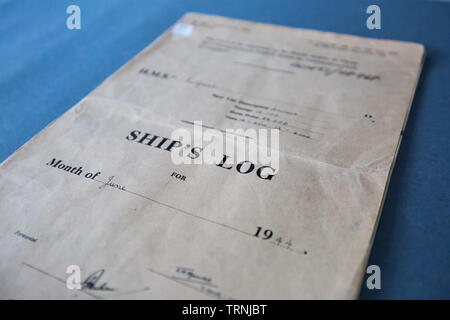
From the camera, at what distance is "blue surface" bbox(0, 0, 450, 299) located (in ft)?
1.13

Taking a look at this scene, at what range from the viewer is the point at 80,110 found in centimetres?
50

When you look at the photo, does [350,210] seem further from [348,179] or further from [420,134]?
[420,134]

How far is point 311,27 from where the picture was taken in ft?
2.20

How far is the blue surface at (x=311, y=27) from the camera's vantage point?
0.34 meters
